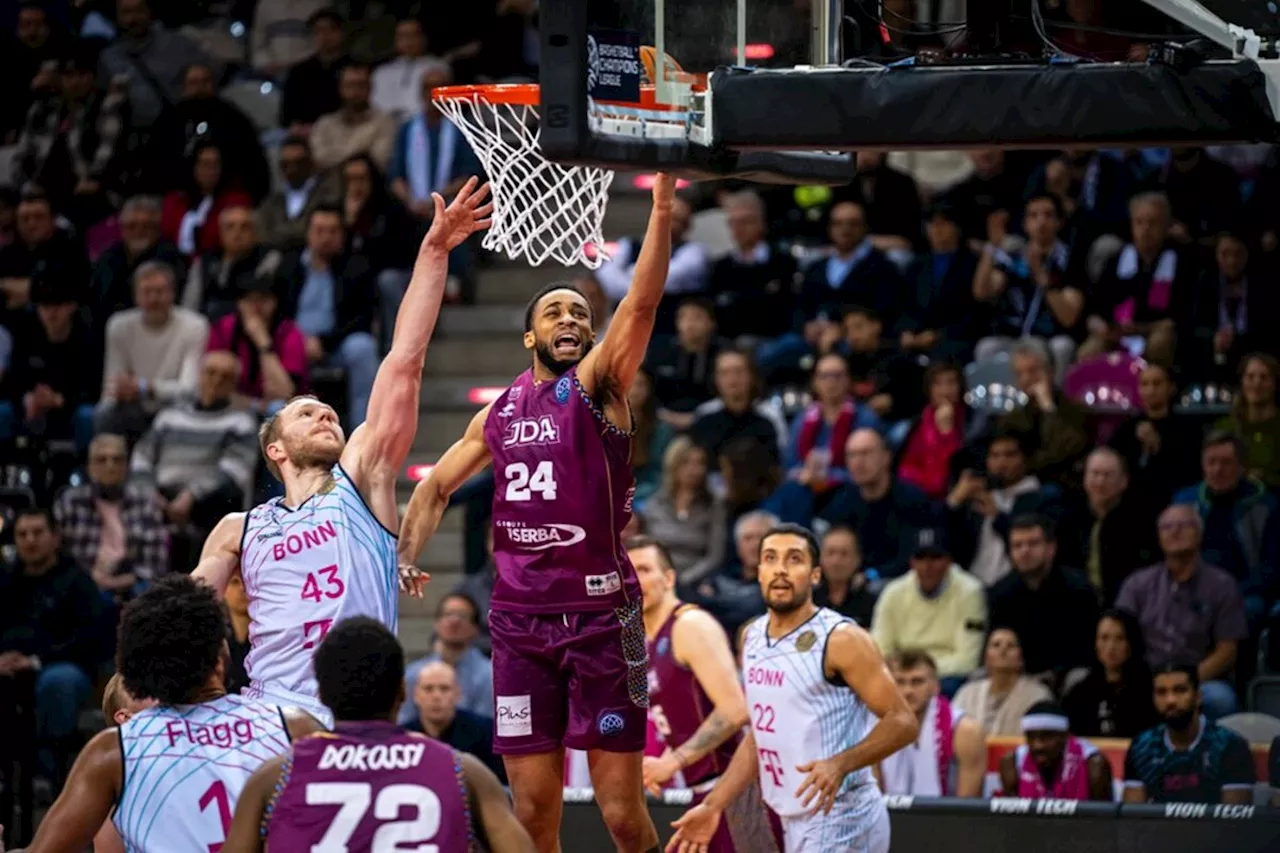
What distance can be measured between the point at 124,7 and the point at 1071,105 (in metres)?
13.2

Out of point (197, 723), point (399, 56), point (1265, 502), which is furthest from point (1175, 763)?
point (399, 56)

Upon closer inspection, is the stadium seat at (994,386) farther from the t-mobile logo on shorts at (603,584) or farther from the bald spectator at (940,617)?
the t-mobile logo on shorts at (603,584)

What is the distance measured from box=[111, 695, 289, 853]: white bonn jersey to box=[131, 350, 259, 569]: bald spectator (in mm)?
7427

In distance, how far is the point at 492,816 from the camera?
231 inches

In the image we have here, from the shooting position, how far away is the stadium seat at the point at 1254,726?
11.2 meters

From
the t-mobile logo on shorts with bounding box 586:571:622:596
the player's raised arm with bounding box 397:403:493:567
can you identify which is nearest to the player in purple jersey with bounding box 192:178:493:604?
the player's raised arm with bounding box 397:403:493:567

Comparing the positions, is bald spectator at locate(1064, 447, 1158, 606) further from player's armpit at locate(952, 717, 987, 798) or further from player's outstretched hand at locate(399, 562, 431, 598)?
player's outstretched hand at locate(399, 562, 431, 598)

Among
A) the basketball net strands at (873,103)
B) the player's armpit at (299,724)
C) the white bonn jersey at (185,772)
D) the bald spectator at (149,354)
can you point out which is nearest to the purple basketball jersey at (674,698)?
the basketball net strands at (873,103)

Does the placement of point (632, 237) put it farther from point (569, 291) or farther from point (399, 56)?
point (569, 291)

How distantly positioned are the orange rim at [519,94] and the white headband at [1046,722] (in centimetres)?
424

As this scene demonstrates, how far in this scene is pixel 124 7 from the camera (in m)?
18.7

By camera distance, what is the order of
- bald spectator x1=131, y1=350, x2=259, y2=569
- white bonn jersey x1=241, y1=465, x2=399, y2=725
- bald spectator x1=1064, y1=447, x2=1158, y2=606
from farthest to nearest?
bald spectator x1=131, y1=350, x2=259, y2=569 → bald spectator x1=1064, y1=447, x2=1158, y2=606 → white bonn jersey x1=241, y1=465, x2=399, y2=725

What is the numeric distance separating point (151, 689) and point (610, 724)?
2252 millimetres

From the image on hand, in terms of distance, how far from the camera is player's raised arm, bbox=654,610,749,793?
370 inches
